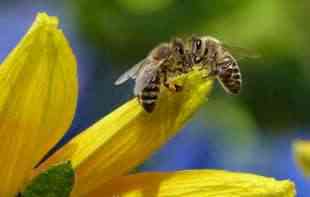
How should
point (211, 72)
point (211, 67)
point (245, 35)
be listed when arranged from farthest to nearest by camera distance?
point (245, 35) < point (211, 67) < point (211, 72)

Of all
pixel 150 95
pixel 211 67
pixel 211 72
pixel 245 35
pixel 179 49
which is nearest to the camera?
pixel 150 95

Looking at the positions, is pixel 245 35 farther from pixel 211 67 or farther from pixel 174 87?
pixel 174 87

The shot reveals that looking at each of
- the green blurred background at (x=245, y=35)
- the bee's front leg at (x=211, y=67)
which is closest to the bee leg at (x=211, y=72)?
the bee's front leg at (x=211, y=67)

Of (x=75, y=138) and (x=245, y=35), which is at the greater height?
(x=245, y=35)

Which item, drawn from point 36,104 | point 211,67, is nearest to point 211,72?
point 211,67

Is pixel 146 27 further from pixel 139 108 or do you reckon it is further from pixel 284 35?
pixel 139 108
